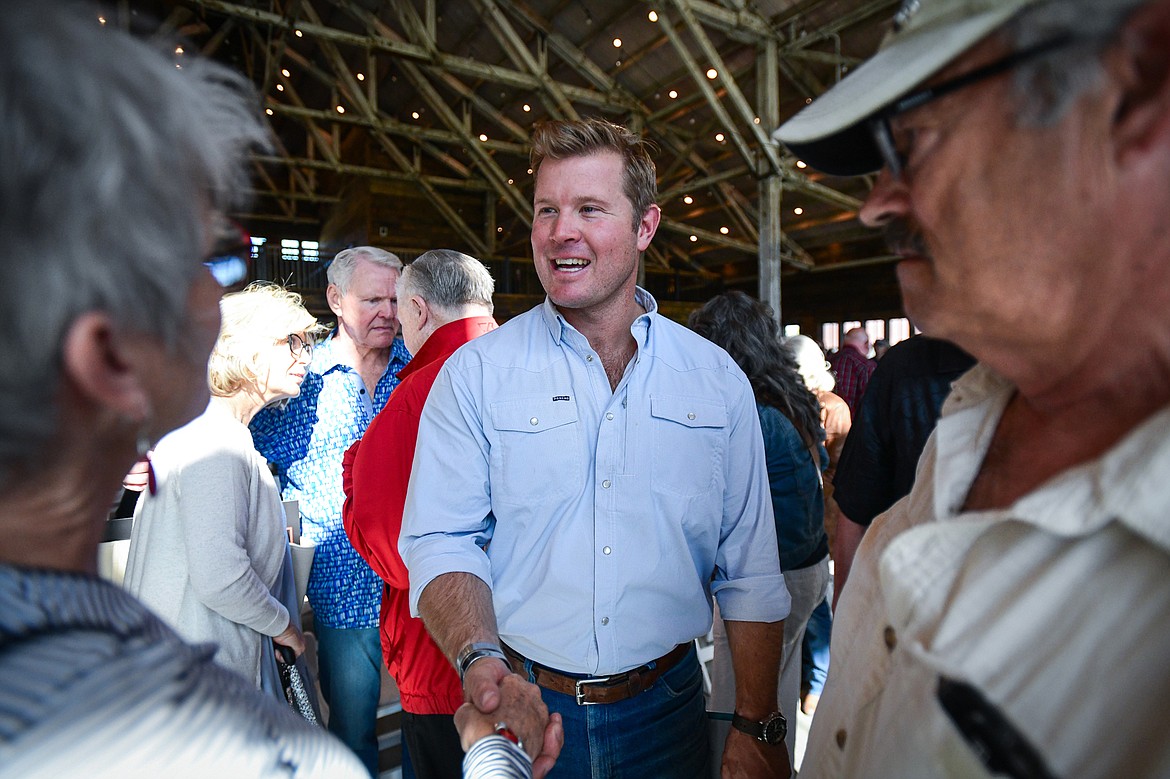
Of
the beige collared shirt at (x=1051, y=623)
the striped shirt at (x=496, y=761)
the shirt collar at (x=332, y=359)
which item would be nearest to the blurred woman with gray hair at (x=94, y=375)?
the striped shirt at (x=496, y=761)

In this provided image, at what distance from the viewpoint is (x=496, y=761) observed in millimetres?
916

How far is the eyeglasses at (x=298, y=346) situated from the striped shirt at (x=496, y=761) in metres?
1.97

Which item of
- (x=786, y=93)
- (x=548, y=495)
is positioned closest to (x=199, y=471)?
(x=548, y=495)

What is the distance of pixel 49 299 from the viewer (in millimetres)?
502

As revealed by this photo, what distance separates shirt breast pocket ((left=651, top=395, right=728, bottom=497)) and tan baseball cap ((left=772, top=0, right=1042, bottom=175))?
83 cm

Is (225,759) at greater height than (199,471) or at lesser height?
lesser

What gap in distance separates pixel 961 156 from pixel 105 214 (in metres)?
0.83

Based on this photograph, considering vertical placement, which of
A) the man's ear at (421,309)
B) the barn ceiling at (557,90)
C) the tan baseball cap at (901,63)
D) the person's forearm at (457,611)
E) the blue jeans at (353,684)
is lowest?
the blue jeans at (353,684)

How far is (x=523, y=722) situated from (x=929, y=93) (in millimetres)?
1137

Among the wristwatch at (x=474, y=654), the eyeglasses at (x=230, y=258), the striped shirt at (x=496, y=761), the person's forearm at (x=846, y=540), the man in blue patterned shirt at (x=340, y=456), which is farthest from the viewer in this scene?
the man in blue patterned shirt at (x=340, y=456)

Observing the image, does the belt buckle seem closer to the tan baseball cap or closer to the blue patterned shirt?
the tan baseball cap

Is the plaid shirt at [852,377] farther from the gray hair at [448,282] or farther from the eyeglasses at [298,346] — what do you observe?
the eyeglasses at [298,346]

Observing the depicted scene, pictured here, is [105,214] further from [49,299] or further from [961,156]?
[961,156]

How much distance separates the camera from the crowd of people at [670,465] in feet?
1.69
